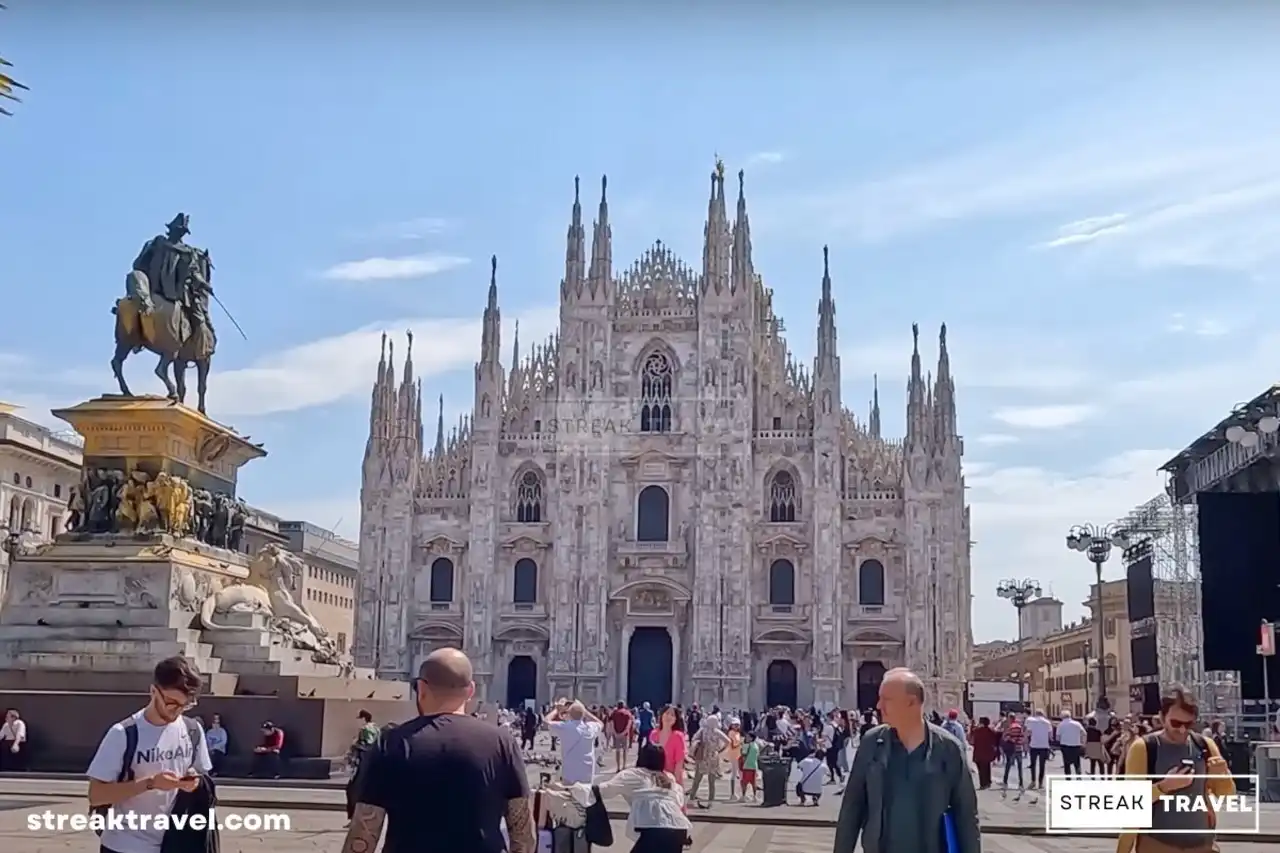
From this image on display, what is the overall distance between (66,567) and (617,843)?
6945 millimetres

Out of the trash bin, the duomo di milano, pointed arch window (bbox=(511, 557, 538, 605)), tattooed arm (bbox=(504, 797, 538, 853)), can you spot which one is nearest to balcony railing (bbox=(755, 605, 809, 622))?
the duomo di milano

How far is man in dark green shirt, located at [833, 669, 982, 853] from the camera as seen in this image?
501cm

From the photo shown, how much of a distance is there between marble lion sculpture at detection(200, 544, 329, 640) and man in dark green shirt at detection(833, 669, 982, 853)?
1165cm

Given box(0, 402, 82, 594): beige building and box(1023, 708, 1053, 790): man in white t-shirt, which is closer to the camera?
box(1023, 708, 1053, 790): man in white t-shirt

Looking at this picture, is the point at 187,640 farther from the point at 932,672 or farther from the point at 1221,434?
the point at 932,672

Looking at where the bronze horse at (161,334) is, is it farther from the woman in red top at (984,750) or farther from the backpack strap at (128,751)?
the woman in red top at (984,750)

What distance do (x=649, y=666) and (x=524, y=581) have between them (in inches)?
212

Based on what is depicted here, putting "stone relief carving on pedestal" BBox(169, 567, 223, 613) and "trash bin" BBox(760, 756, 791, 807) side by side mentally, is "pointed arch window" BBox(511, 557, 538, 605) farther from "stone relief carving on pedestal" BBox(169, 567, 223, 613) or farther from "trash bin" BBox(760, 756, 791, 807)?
"stone relief carving on pedestal" BBox(169, 567, 223, 613)

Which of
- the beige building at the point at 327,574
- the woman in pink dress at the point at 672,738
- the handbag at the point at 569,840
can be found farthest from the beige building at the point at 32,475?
the handbag at the point at 569,840

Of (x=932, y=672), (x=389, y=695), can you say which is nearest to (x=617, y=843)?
(x=389, y=695)

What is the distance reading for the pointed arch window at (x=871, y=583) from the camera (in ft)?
157

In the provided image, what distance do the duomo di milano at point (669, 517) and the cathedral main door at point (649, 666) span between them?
0.08 metres

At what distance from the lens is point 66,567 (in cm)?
1499

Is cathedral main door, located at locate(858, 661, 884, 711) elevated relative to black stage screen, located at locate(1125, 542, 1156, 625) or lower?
lower
